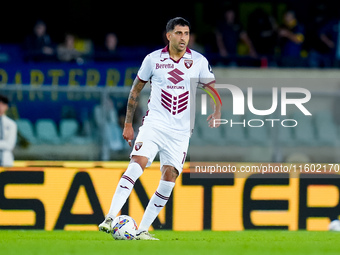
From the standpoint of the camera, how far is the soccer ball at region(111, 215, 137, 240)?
687cm

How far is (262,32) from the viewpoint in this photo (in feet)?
47.9

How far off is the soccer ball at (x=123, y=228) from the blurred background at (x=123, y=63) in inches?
136

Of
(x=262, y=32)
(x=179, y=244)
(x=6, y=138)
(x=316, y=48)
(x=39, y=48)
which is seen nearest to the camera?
(x=179, y=244)

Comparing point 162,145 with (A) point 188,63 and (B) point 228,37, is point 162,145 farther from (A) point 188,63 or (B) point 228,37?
(B) point 228,37

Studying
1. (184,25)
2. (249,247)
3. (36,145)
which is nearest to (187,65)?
(184,25)

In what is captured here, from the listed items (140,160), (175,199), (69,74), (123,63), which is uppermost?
(123,63)

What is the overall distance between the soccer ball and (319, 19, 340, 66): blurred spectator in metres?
8.50

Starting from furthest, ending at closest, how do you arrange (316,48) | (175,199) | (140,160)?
(316,48) → (175,199) → (140,160)

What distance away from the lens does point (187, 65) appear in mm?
7230

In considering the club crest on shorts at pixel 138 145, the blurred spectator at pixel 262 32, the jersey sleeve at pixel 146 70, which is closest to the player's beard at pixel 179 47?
the jersey sleeve at pixel 146 70

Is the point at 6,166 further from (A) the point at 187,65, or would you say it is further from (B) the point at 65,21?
(B) the point at 65,21

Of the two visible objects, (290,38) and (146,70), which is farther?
(290,38)

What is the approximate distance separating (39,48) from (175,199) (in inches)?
224

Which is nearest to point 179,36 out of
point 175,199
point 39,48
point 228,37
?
point 175,199
